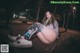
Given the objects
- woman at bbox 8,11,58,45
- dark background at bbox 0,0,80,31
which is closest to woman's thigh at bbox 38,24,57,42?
woman at bbox 8,11,58,45

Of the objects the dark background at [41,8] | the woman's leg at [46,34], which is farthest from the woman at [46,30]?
the dark background at [41,8]

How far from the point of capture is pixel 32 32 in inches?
373

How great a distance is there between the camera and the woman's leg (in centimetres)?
947

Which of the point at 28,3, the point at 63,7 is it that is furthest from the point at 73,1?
the point at 28,3

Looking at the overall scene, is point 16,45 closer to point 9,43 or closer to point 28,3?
point 9,43

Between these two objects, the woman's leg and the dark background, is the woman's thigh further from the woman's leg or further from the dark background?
the dark background

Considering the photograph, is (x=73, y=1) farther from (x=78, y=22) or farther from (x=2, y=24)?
(x=2, y=24)

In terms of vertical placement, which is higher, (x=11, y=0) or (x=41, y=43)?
(x=11, y=0)

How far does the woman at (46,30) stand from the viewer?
9453mm

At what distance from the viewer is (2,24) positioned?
31.2 ft

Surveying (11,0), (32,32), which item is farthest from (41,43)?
(11,0)

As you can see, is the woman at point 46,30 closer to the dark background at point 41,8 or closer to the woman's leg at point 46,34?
the woman's leg at point 46,34

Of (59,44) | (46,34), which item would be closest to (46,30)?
(46,34)

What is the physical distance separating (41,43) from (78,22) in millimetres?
776
